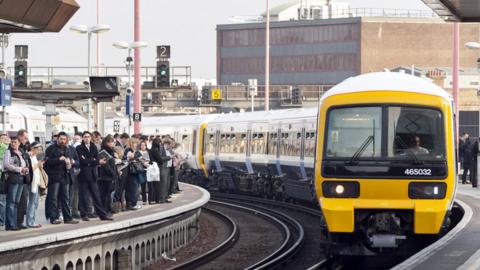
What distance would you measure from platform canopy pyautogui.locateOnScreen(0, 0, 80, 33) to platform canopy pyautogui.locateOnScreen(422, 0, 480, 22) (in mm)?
5439

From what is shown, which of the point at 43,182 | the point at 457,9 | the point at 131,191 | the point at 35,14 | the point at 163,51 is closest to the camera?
the point at 35,14

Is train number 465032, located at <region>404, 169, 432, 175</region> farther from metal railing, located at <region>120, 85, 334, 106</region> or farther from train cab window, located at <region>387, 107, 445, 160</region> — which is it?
metal railing, located at <region>120, 85, 334, 106</region>

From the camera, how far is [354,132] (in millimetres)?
20625

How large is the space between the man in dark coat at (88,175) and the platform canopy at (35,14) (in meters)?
3.96

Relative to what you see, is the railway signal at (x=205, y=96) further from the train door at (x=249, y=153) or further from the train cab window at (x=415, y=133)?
the train cab window at (x=415, y=133)

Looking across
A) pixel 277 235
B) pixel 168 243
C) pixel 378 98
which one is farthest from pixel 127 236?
pixel 277 235

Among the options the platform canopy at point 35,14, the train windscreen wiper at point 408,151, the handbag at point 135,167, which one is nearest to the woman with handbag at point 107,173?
the handbag at point 135,167

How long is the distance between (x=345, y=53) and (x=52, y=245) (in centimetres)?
8997

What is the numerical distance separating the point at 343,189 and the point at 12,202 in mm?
5303

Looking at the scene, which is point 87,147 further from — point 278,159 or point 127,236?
point 278,159

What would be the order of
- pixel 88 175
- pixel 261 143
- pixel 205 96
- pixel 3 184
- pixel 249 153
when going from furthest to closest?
pixel 205 96 < pixel 249 153 < pixel 261 143 < pixel 88 175 < pixel 3 184

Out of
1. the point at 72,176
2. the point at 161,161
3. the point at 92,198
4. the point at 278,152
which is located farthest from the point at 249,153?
the point at 72,176

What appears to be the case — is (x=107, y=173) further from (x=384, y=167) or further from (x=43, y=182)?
(x=384, y=167)

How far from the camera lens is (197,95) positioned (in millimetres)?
84812
